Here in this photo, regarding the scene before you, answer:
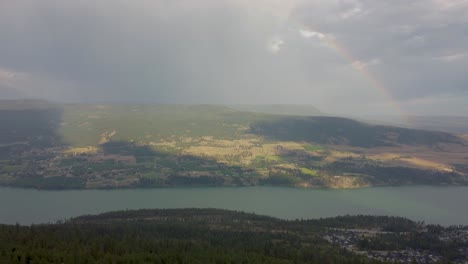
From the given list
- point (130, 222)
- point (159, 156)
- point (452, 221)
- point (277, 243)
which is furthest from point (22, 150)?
point (452, 221)

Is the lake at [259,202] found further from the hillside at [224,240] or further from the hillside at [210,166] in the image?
the hillside at [224,240]

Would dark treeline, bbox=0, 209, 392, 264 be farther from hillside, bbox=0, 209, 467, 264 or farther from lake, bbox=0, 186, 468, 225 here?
lake, bbox=0, 186, 468, 225

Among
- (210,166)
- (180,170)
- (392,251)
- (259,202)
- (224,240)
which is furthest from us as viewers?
(210,166)

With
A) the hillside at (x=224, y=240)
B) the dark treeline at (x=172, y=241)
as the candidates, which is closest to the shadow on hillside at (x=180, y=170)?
the hillside at (x=224, y=240)

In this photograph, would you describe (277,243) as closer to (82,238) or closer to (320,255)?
(320,255)

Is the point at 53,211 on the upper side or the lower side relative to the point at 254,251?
lower

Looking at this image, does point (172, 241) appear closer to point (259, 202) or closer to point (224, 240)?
point (224, 240)

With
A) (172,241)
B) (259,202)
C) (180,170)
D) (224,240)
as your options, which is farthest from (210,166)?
(172,241)
